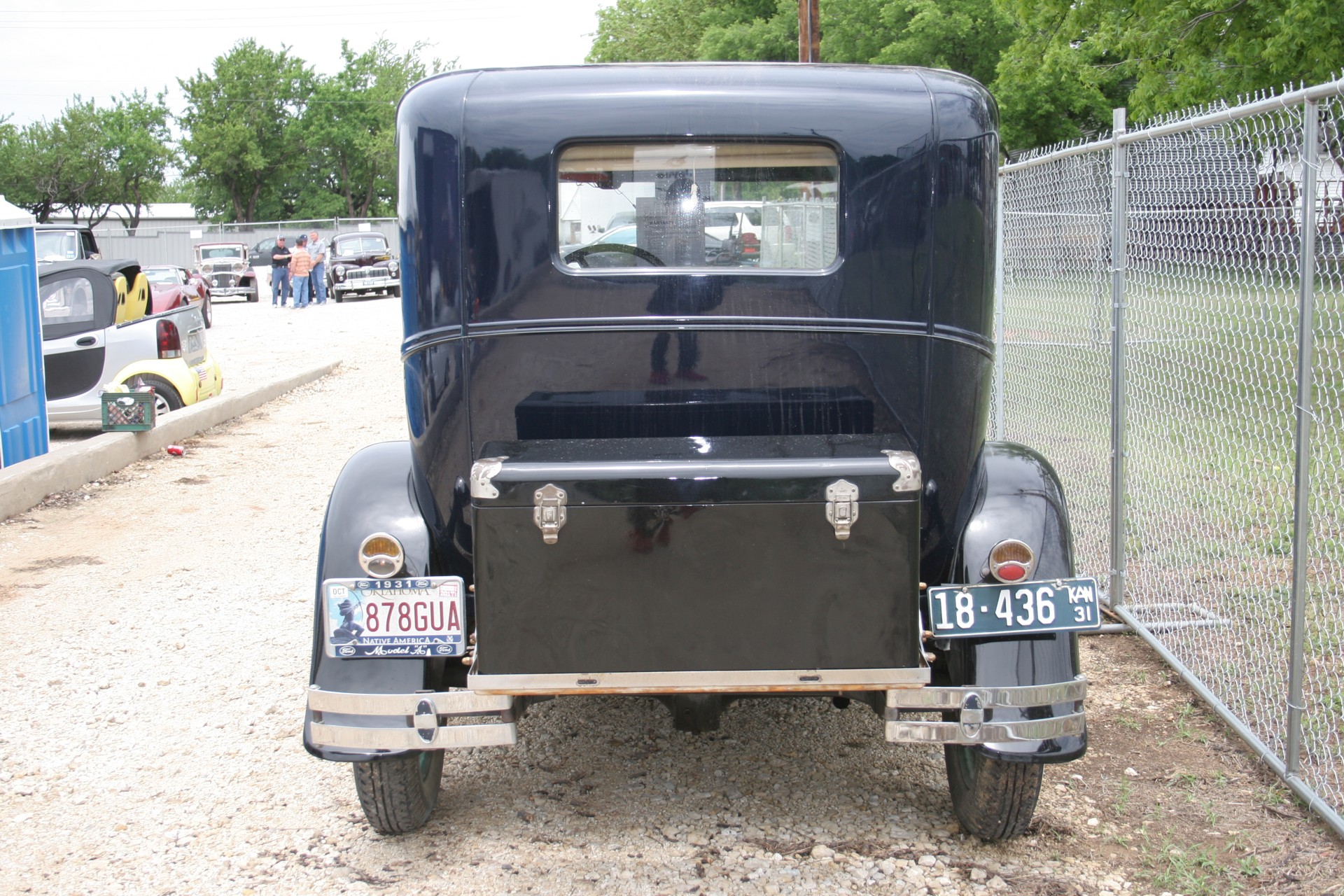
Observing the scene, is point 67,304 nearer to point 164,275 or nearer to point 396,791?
point 396,791

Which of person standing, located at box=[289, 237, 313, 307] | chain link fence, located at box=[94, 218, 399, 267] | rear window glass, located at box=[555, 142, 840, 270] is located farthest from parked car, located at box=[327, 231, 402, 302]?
rear window glass, located at box=[555, 142, 840, 270]

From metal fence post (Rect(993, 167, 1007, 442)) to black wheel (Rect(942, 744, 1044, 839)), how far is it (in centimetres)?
407

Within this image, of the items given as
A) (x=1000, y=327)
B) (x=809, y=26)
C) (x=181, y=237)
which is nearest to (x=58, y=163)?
(x=181, y=237)

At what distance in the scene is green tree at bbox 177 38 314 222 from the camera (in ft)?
237

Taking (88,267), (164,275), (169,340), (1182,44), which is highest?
(1182,44)

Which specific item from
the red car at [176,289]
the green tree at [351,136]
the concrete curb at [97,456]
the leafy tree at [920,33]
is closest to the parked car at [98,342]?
the concrete curb at [97,456]

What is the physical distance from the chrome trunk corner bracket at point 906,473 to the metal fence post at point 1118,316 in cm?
264

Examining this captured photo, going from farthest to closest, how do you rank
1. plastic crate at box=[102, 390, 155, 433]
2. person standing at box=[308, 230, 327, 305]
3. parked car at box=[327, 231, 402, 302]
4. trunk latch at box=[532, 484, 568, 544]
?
1. parked car at box=[327, 231, 402, 302]
2. person standing at box=[308, 230, 327, 305]
3. plastic crate at box=[102, 390, 155, 433]
4. trunk latch at box=[532, 484, 568, 544]

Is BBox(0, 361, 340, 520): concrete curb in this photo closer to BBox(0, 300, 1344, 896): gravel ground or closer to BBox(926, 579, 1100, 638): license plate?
BBox(0, 300, 1344, 896): gravel ground

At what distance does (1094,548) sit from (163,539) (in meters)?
5.62

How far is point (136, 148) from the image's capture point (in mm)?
72562

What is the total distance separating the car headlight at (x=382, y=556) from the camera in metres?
3.32

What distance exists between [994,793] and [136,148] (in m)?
79.6

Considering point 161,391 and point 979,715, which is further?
point 161,391
